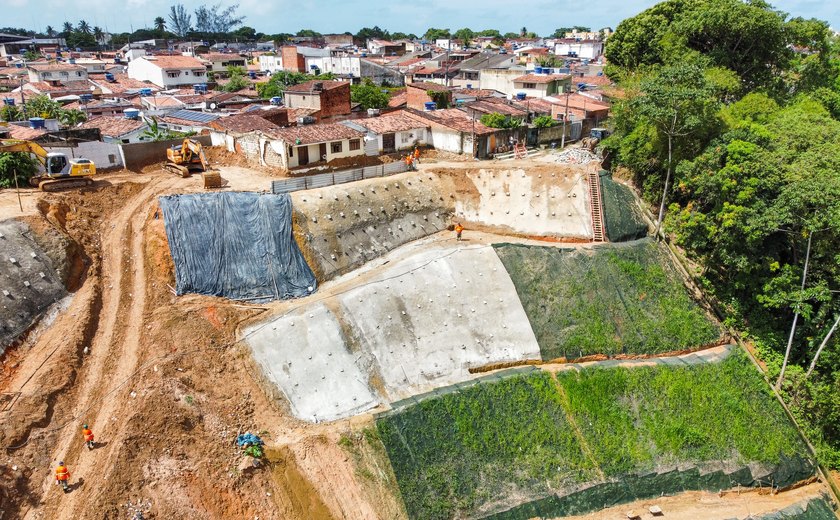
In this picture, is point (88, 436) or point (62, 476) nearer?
point (62, 476)

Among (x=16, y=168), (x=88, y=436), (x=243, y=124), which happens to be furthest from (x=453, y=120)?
(x=88, y=436)

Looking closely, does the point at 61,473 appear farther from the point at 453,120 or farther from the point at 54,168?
the point at 453,120

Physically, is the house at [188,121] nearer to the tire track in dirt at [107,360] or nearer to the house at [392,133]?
the house at [392,133]

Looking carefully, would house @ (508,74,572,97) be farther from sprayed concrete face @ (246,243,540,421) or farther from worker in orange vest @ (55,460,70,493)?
worker in orange vest @ (55,460,70,493)

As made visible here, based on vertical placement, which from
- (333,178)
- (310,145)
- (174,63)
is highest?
(174,63)

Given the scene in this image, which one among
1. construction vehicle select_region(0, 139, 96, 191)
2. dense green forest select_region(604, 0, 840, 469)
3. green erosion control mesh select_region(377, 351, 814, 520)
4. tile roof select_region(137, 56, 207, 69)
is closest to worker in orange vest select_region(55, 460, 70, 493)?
green erosion control mesh select_region(377, 351, 814, 520)

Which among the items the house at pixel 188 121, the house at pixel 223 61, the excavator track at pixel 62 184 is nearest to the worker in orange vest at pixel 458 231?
the excavator track at pixel 62 184

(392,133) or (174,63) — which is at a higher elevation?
(174,63)
